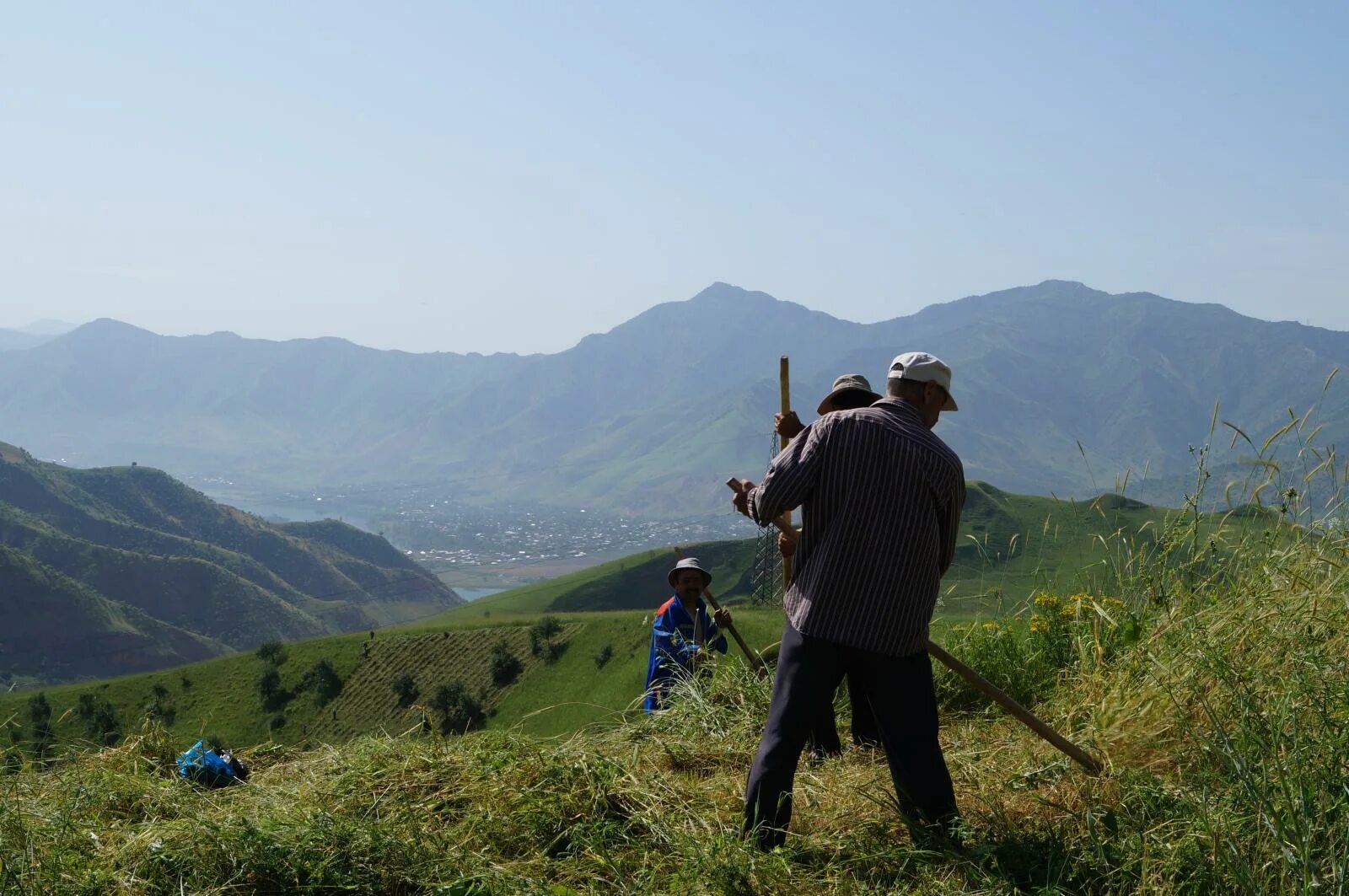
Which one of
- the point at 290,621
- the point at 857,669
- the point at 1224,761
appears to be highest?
the point at 857,669

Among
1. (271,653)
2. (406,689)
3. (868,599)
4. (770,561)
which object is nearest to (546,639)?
(406,689)

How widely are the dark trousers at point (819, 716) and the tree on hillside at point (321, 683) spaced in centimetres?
9303

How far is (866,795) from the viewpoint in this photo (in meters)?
4.21

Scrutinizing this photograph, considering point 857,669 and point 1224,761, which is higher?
point 857,669

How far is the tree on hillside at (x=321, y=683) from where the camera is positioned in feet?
294

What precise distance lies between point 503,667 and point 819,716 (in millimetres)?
89809

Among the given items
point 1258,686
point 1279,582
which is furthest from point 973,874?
point 1279,582

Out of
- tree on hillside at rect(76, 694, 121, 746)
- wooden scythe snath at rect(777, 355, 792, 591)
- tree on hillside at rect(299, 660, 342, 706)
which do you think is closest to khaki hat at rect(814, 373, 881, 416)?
wooden scythe snath at rect(777, 355, 792, 591)

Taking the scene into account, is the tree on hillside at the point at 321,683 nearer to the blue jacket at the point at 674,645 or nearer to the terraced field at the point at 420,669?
the terraced field at the point at 420,669

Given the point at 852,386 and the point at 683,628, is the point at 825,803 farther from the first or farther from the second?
the point at 683,628

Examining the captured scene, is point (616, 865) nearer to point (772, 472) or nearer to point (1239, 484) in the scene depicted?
point (772, 472)

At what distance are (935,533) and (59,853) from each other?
11.8 feet

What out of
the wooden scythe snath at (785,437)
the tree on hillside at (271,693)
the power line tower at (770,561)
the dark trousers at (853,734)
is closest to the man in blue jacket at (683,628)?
the power line tower at (770,561)

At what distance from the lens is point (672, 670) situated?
7.09 meters
